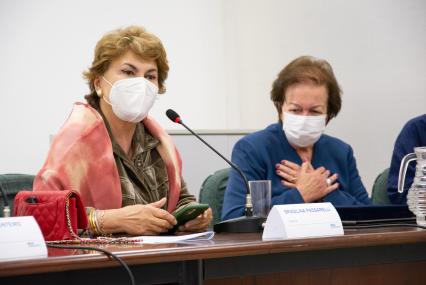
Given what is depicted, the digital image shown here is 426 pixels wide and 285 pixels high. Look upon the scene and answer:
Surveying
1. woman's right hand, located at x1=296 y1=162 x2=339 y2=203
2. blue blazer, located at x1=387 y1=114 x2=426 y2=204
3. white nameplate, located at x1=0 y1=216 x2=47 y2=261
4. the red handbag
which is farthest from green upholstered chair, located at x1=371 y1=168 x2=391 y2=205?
white nameplate, located at x1=0 y1=216 x2=47 y2=261

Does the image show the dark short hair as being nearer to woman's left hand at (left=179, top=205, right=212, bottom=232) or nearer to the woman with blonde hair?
the woman with blonde hair

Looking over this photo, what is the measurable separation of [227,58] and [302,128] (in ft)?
5.52

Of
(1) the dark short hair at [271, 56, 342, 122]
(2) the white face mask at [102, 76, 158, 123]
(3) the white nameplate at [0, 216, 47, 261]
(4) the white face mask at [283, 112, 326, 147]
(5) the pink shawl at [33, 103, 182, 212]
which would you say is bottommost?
(3) the white nameplate at [0, 216, 47, 261]

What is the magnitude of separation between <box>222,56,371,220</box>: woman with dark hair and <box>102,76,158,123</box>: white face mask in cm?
40

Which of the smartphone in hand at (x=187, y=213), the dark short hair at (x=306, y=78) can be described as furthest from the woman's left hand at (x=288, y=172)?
the smartphone in hand at (x=187, y=213)

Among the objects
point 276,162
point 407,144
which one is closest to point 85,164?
point 276,162

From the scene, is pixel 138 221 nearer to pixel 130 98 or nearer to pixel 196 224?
pixel 196 224

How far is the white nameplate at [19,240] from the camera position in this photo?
47.0 inches

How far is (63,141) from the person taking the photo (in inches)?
83.7

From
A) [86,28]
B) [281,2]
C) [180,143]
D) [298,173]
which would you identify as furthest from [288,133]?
[86,28]

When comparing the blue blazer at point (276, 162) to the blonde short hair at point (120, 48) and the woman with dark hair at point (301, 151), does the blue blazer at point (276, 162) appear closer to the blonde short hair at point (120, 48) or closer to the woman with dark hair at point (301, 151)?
the woman with dark hair at point (301, 151)

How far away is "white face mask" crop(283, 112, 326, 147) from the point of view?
8.48 feet

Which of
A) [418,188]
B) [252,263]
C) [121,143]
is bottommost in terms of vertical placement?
[252,263]

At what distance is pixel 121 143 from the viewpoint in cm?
229
